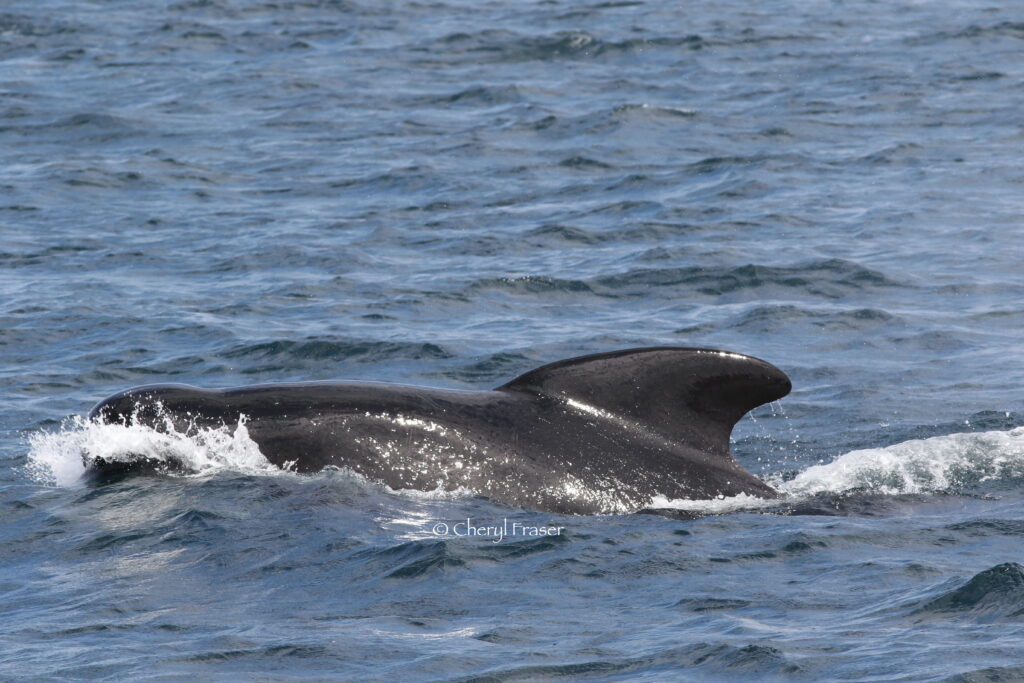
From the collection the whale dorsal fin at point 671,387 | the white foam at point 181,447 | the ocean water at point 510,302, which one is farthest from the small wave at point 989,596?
the white foam at point 181,447

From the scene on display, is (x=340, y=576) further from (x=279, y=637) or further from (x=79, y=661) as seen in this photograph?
(x=79, y=661)

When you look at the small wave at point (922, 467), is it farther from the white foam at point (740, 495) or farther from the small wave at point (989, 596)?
the small wave at point (989, 596)

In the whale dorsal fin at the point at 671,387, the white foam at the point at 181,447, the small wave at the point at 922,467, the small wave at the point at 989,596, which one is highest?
the whale dorsal fin at the point at 671,387

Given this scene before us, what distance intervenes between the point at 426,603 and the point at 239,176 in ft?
55.4

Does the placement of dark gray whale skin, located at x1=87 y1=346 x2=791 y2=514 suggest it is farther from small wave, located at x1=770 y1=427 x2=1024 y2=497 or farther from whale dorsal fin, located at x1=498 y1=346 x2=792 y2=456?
small wave, located at x1=770 y1=427 x2=1024 y2=497

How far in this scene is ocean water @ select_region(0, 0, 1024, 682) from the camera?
9.26 m

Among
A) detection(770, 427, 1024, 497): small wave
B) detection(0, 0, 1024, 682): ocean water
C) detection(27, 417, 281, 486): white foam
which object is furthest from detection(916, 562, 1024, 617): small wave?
detection(27, 417, 281, 486): white foam

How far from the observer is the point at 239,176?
1006 inches

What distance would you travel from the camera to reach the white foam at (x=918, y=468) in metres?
12.2

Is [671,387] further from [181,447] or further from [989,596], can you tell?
[181,447]

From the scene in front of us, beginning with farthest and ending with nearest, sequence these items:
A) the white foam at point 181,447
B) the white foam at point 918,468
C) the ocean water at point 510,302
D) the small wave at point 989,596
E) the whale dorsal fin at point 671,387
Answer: the white foam at point 918,468 → the white foam at point 181,447 → the whale dorsal fin at point 671,387 → the ocean water at point 510,302 → the small wave at point 989,596

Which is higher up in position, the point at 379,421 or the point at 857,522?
the point at 379,421

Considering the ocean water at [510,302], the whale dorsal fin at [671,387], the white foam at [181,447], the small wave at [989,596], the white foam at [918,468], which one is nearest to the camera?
the small wave at [989,596]

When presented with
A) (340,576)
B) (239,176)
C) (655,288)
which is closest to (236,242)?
(239,176)
